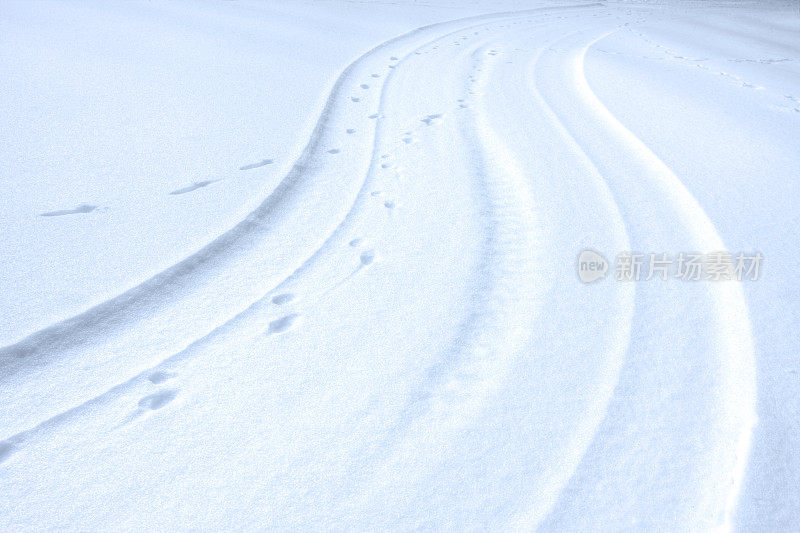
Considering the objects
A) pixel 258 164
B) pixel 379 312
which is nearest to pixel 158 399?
pixel 379 312

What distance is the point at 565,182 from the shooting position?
1.85 metres

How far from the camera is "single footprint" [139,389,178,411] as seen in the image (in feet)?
3.33

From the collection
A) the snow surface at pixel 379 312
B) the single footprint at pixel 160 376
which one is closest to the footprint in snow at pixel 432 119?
the snow surface at pixel 379 312

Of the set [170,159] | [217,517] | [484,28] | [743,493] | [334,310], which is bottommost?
[217,517]

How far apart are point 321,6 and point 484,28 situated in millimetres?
1380

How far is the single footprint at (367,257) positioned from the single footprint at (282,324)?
0.86ft

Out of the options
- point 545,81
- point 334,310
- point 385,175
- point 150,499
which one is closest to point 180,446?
point 150,499

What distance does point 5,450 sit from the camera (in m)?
0.93

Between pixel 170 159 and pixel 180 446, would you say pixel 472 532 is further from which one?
pixel 170 159

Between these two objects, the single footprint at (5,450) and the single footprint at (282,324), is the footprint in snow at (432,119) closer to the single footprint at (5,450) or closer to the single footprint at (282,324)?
the single footprint at (282,324)

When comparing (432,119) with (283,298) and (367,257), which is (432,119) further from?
(283,298)

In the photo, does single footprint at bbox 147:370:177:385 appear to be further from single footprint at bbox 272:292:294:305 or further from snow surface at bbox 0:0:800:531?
single footprint at bbox 272:292:294:305

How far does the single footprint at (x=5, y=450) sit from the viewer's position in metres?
0.92

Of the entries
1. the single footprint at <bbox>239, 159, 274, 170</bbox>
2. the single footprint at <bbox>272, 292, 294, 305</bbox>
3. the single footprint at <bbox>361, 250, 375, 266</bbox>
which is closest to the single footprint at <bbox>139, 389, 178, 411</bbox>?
the single footprint at <bbox>272, 292, 294, 305</bbox>
